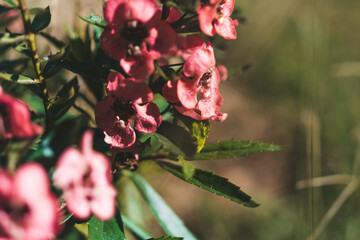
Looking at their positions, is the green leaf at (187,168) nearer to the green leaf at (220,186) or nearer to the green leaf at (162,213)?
the green leaf at (220,186)

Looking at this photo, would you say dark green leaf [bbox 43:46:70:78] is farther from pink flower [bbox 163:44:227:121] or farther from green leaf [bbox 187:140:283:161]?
green leaf [bbox 187:140:283:161]

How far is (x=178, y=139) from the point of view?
0.78m

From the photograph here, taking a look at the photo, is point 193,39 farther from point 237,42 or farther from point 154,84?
point 237,42

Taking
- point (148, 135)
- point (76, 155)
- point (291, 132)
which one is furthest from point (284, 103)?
point (76, 155)

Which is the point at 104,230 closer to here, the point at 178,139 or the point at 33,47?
the point at 178,139

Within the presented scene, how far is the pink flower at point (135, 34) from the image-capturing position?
63cm

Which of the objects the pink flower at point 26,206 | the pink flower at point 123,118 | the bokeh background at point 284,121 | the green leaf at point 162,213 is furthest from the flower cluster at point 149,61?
the bokeh background at point 284,121

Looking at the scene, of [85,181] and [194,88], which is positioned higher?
[194,88]

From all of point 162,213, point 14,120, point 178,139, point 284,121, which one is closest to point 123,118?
point 178,139

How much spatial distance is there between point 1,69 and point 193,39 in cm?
60

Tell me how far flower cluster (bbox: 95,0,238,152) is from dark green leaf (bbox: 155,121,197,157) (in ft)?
0.18

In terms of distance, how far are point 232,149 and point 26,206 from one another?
593mm

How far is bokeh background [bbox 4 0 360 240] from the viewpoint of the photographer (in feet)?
6.39

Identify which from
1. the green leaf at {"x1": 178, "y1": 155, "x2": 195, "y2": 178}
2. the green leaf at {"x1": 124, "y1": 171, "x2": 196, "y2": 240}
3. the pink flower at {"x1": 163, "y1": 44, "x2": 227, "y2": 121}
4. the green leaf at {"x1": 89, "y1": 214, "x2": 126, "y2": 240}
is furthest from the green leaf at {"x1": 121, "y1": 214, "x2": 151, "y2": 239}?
the pink flower at {"x1": 163, "y1": 44, "x2": 227, "y2": 121}
